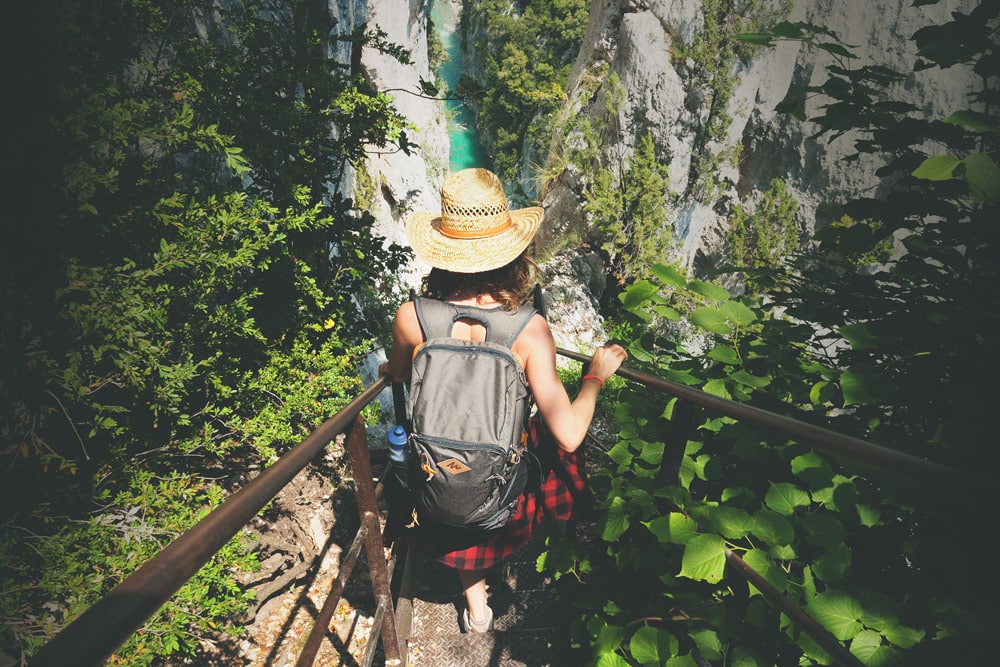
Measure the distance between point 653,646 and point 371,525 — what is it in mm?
1078

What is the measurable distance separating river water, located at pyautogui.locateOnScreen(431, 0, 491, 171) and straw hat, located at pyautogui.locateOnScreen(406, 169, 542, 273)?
30.6 meters

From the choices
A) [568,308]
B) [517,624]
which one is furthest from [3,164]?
[568,308]

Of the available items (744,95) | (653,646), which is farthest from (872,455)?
(744,95)

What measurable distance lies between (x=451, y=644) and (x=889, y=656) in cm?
180

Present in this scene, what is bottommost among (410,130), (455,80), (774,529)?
(774,529)

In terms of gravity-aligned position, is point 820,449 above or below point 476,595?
above

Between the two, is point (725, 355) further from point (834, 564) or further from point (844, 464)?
point (834, 564)

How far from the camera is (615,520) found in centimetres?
174

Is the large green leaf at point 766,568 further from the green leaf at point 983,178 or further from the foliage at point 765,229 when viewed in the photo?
the foliage at point 765,229

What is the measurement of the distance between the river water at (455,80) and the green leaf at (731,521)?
104 feet

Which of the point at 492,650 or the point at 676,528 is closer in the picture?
the point at 676,528

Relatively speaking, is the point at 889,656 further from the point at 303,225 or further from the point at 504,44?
the point at 504,44

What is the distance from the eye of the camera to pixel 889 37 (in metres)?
13.9

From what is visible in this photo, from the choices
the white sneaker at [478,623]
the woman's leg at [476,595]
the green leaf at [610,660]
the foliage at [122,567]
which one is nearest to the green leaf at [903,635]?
the green leaf at [610,660]
